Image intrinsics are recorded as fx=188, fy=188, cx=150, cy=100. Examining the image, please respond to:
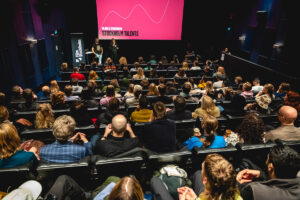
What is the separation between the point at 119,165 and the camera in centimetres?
175

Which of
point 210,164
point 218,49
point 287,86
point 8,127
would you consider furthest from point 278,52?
point 8,127

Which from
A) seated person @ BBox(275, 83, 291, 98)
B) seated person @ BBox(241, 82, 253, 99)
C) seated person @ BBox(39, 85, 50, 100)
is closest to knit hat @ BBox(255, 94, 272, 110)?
seated person @ BBox(241, 82, 253, 99)

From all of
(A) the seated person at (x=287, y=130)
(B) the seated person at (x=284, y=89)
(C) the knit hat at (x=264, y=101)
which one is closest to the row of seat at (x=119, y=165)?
(A) the seated person at (x=287, y=130)

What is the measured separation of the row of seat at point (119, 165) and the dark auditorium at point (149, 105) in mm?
11

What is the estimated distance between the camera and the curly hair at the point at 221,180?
1.22 meters

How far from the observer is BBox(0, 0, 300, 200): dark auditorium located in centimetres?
157

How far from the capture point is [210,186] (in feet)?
4.17

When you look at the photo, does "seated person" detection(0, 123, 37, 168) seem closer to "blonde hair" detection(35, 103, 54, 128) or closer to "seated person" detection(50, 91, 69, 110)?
"blonde hair" detection(35, 103, 54, 128)

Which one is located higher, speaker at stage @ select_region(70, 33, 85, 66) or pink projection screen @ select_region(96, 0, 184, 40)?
pink projection screen @ select_region(96, 0, 184, 40)

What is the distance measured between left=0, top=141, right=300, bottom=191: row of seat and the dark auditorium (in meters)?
0.01

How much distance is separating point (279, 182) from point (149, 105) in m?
2.64

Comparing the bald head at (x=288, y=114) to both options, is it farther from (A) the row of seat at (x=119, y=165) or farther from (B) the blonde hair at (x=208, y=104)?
(B) the blonde hair at (x=208, y=104)

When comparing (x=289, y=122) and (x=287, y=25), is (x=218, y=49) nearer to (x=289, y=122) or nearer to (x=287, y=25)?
(x=287, y=25)

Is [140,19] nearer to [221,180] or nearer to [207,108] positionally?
[207,108]
